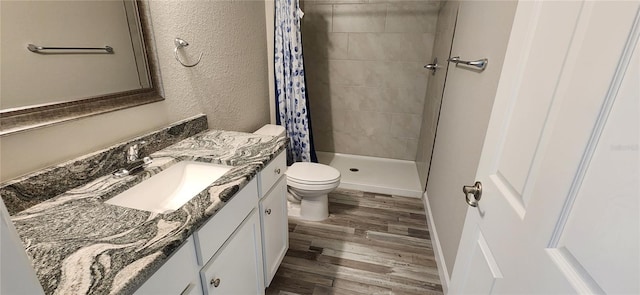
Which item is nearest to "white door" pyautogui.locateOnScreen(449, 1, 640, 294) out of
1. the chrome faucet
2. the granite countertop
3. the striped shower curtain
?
the granite countertop

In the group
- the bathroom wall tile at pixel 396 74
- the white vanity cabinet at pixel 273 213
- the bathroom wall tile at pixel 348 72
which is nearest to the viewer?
the white vanity cabinet at pixel 273 213

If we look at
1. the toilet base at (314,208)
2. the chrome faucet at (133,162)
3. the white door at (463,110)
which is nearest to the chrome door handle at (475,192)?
the white door at (463,110)

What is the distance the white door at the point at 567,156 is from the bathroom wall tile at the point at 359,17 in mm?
2338

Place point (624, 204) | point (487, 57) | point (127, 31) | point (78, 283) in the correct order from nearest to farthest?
point (624, 204) → point (78, 283) → point (127, 31) → point (487, 57)

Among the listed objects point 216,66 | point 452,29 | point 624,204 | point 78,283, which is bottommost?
point 78,283

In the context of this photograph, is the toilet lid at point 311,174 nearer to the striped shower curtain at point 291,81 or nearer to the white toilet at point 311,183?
the white toilet at point 311,183

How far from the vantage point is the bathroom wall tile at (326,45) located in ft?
9.78

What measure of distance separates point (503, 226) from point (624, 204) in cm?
33

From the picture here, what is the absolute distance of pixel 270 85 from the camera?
2.38m

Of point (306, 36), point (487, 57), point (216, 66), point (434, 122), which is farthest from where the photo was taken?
point (306, 36)

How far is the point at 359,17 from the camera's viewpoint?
286 centimetres

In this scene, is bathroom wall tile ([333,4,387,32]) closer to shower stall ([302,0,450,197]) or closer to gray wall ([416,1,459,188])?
shower stall ([302,0,450,197])

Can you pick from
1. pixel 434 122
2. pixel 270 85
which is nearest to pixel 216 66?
pixel 270 85

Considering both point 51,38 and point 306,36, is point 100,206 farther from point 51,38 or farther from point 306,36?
point 306,36
